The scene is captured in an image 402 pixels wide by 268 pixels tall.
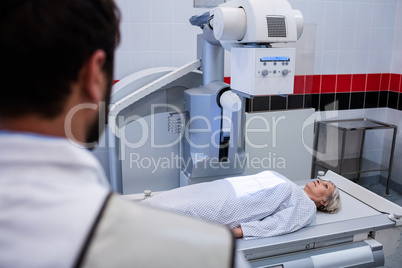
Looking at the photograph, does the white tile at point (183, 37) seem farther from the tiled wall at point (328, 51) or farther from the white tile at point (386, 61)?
the white tile at point (386, 61)

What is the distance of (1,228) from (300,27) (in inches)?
55.6

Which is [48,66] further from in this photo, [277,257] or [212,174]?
[212,174]

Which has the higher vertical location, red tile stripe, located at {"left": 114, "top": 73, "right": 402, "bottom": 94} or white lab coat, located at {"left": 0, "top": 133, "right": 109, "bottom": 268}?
white lab coat, located at {"left": 0, "top": 133, "right": 109, "bottom": 268}

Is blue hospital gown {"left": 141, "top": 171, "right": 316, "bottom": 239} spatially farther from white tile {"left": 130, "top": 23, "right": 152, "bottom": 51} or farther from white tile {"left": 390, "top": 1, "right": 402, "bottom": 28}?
white tile {"left": 390, "top": 1, "right": 402, "bottom": 28}

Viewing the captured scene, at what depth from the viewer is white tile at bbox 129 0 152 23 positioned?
2.51 meters

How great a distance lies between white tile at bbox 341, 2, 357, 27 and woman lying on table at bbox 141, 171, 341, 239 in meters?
1.77

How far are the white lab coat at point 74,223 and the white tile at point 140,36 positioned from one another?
88.4 inches

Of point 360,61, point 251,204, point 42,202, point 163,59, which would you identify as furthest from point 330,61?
point 42,202

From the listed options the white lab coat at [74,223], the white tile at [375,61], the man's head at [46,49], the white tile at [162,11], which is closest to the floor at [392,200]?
the white tile at [375,61]

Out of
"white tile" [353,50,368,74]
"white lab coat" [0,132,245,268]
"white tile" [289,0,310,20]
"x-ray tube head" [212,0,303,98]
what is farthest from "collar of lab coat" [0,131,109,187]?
"white tile" [353,50,368,74]

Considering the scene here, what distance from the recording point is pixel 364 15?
10.3 ft

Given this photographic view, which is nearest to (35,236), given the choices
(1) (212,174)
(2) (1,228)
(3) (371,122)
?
(2) (1,228)

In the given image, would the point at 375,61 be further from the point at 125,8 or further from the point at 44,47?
the point at 44,47

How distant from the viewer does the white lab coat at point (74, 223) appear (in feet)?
1.19
